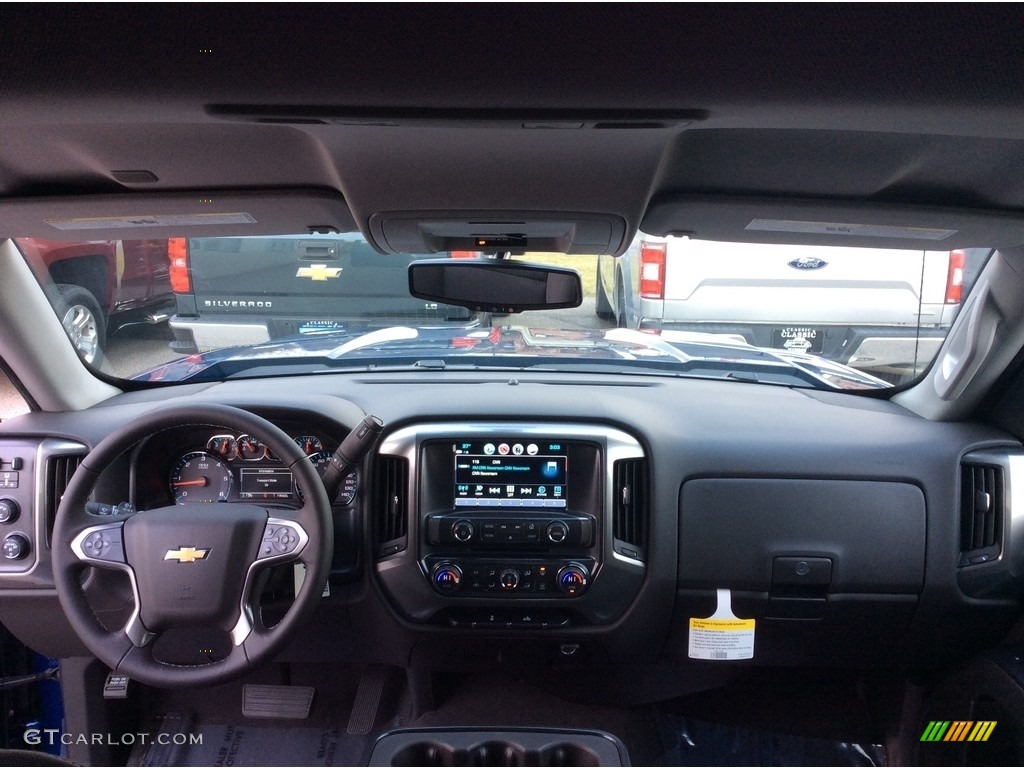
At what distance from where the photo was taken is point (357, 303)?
3682 mm

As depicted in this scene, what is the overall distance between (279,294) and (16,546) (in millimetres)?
→ 1603

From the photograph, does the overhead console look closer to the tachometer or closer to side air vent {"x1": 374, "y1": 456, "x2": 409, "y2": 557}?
side air vent {"x1": 374, "y1": 456, "x2": 409, "y2": 557}

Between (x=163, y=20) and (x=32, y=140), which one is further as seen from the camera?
(x=32, y=140)

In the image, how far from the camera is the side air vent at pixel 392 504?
2.91 m

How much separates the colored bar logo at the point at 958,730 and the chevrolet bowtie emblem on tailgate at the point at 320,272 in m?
3.32

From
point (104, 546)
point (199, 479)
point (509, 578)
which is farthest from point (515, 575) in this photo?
point (104, 546)

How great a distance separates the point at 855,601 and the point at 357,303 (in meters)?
2.55

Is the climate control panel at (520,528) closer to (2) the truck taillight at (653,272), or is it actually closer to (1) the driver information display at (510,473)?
(1) the driver information display at (510,473)

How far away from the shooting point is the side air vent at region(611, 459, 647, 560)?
2875mm

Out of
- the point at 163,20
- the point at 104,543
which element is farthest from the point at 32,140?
the point at 104,543

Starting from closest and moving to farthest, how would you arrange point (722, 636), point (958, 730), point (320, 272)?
point (722, 636)
point (958, 730)
point (320, 272)

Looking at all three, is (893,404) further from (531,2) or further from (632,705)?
(531,2)

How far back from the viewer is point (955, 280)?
3.16 meters

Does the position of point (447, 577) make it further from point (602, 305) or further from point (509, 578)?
point (602, 305)
